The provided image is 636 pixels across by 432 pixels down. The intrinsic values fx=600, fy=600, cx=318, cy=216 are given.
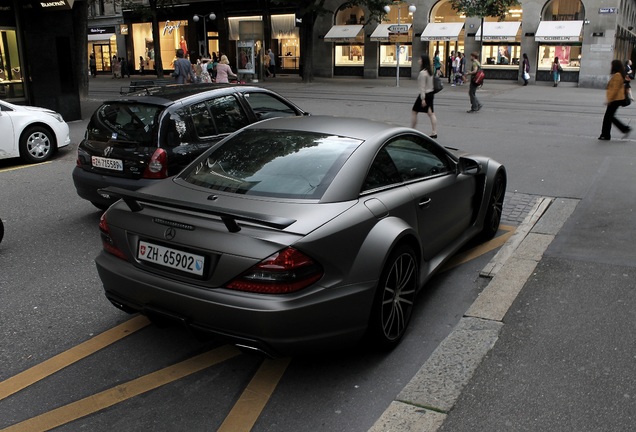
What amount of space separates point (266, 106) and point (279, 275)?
4.90 m

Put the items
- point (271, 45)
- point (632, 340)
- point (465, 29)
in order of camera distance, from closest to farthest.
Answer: point (632, 340) → point (465, 29) → point (271, 45)

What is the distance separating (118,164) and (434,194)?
3520 mm

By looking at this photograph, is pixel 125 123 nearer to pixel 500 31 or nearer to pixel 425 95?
pixel 425 95

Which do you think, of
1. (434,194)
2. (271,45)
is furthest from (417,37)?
(434,194)

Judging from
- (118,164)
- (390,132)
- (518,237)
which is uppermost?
(390,132)

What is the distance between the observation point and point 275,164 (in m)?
4.21

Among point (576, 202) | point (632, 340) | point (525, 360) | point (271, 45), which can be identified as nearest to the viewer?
point (525, 360)

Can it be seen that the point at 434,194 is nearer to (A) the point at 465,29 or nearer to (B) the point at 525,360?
(B) the point at 525,360

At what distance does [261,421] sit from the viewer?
3264 mm

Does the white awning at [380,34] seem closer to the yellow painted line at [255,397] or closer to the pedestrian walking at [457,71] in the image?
the pedestrian walking at [457,71]

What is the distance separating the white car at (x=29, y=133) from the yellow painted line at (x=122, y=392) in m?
8.35

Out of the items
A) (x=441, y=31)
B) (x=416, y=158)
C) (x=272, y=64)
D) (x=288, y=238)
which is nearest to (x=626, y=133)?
(x=416, y=158)

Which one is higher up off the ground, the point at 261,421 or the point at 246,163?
the point at 246,163

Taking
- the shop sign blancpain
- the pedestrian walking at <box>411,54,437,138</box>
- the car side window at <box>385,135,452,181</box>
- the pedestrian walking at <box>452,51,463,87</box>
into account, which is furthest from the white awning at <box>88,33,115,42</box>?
the car side window at <box>385,135,452,181</box>
